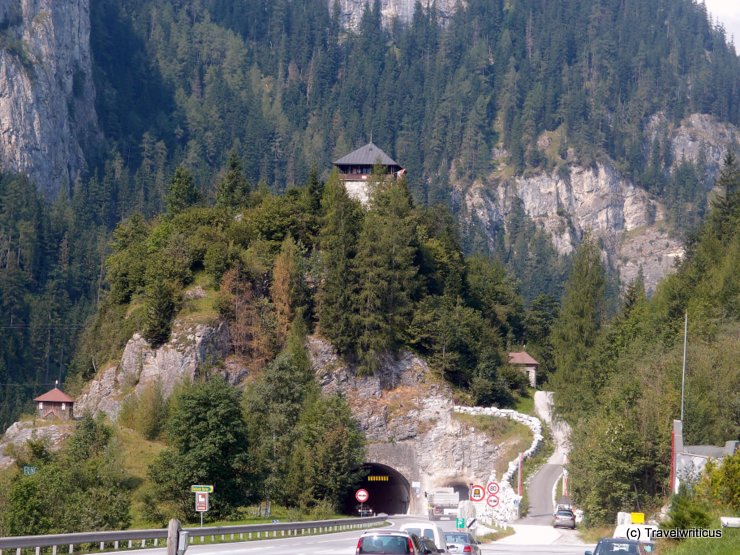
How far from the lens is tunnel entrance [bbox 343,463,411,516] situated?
9619 centimetres

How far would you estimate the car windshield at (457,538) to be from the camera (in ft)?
135

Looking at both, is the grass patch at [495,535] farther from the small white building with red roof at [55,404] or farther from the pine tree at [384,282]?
the small white building with red roof at [55,404]

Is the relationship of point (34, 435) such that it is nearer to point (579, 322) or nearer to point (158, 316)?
point (158, 316)

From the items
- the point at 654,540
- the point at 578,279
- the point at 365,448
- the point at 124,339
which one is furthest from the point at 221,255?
the point at 654,540

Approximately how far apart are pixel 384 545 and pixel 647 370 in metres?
54.2

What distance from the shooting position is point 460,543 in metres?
40.8

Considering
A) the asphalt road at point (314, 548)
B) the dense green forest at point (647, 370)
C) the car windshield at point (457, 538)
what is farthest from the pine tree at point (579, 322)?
the car windshield at point (457, 538)

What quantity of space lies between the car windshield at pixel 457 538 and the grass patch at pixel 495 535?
15954 mm

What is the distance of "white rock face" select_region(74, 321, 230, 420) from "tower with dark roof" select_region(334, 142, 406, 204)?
25594 mm

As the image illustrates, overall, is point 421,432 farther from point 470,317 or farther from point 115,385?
point 115,385

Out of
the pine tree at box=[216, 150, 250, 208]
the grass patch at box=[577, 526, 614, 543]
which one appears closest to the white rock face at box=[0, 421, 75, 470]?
the pine tree at box=[216, 150, 250, 208]

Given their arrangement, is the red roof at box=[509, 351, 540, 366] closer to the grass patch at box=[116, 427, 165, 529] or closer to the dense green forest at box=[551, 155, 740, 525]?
the dense green forest at box=[551, 155, 740, 525]

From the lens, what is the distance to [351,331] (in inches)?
3819

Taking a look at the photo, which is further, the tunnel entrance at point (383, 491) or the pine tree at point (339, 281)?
the pine tree at point (339, 281)
